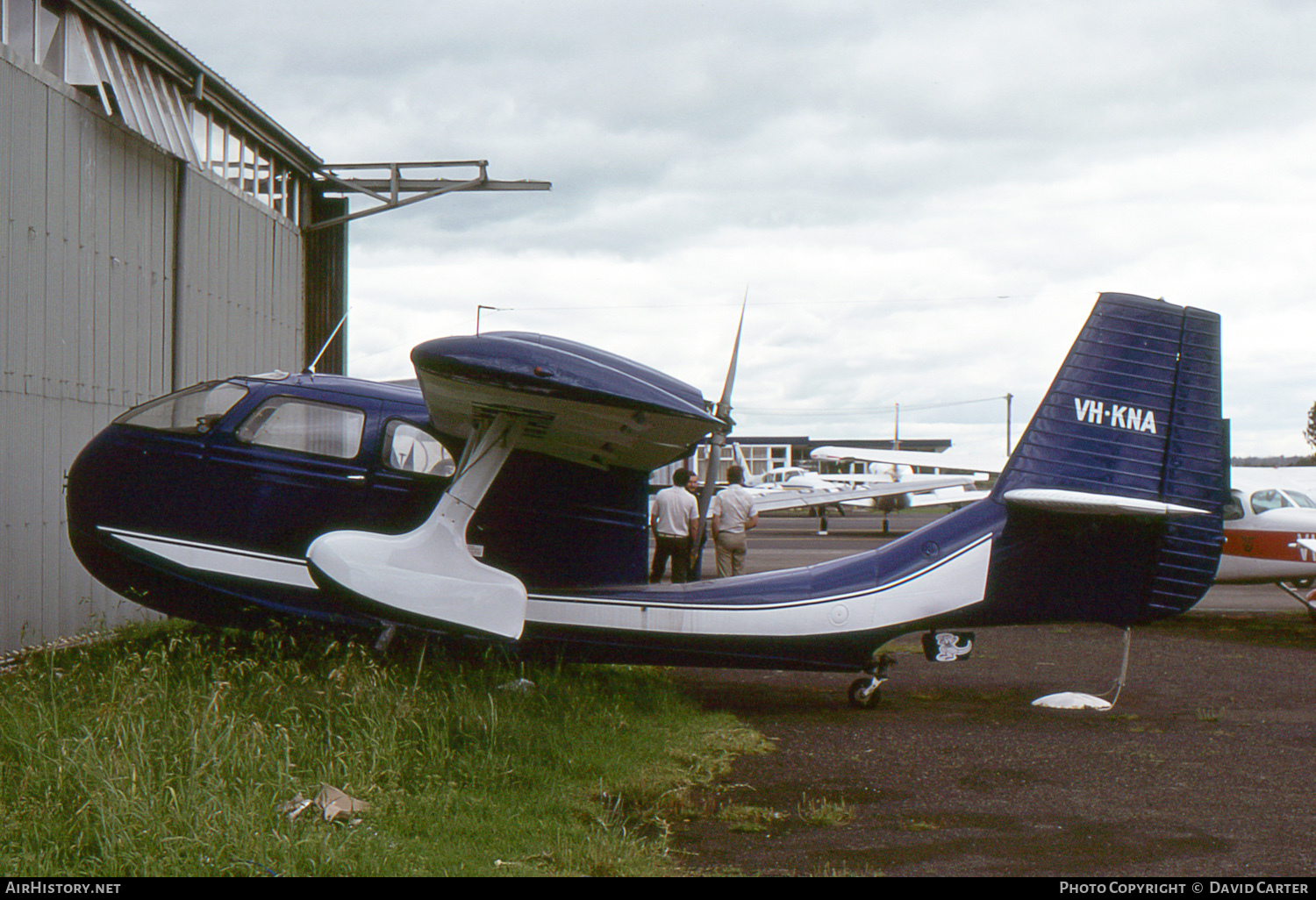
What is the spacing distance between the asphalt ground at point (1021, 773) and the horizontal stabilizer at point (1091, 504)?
1379 mm

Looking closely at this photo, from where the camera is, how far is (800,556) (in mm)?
23344

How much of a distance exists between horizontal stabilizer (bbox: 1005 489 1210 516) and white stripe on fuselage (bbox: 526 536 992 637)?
375mm

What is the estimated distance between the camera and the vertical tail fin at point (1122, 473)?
7.13 m

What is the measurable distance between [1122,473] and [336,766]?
5386mm

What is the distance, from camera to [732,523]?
12.4m

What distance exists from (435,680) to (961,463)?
775 inches

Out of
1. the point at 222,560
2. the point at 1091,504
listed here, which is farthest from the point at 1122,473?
the point at 222,560

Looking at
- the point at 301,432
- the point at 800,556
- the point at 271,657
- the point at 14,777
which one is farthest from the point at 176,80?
Answer: the point at 800,556

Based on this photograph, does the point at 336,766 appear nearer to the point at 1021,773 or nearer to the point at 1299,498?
the point at 1021,773

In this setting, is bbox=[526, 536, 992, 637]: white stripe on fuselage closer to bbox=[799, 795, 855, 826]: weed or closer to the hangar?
bbox=[799, 795, 855, 826]: weed

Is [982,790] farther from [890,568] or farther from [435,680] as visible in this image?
[435,680]

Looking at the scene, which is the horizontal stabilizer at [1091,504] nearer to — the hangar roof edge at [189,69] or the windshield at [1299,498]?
the windshield at [1299,498]

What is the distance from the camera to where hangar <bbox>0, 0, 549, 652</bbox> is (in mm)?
8266

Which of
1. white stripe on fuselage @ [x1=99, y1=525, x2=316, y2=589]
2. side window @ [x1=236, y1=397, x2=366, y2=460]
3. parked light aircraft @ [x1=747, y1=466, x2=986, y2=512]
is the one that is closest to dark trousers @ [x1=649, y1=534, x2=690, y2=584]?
parked light aircraft @ [x1=747, y1=466, x2=986, y2=512]
